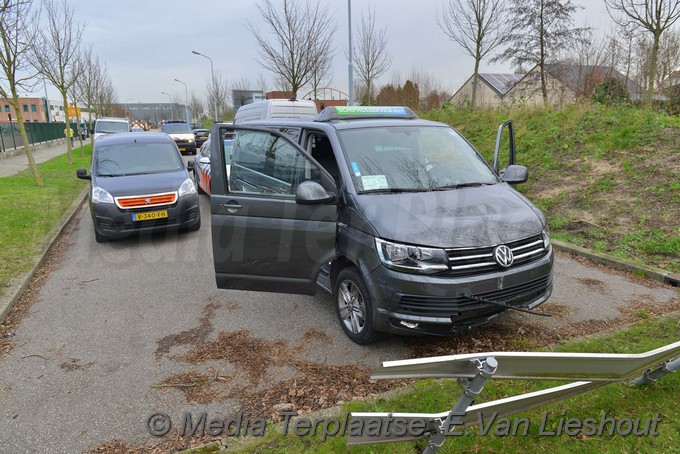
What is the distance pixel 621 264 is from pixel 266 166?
470 centimetres

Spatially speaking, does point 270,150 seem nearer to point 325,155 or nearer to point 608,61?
point 325,155

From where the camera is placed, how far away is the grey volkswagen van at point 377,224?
11.3ft

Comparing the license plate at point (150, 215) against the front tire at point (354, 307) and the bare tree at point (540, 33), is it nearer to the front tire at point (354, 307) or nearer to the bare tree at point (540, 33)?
the front tire at point (354, 307)

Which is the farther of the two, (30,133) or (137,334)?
(30,133)

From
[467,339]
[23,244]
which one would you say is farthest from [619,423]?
[23,244]

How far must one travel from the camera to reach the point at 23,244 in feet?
23.4

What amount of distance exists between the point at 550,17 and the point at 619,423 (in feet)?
71.2

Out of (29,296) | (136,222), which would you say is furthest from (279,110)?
(29,296)

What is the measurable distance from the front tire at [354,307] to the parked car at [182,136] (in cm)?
2236

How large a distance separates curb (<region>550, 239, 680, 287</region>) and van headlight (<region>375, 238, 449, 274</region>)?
3.59 m

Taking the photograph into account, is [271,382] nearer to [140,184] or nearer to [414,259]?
[414,259]

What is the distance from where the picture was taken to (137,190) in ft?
24.5

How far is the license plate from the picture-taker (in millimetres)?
7410

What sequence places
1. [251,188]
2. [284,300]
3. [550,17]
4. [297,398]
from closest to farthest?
1. [297,398]
2. [251,188]
3. [284,300]
4. [550,17]
